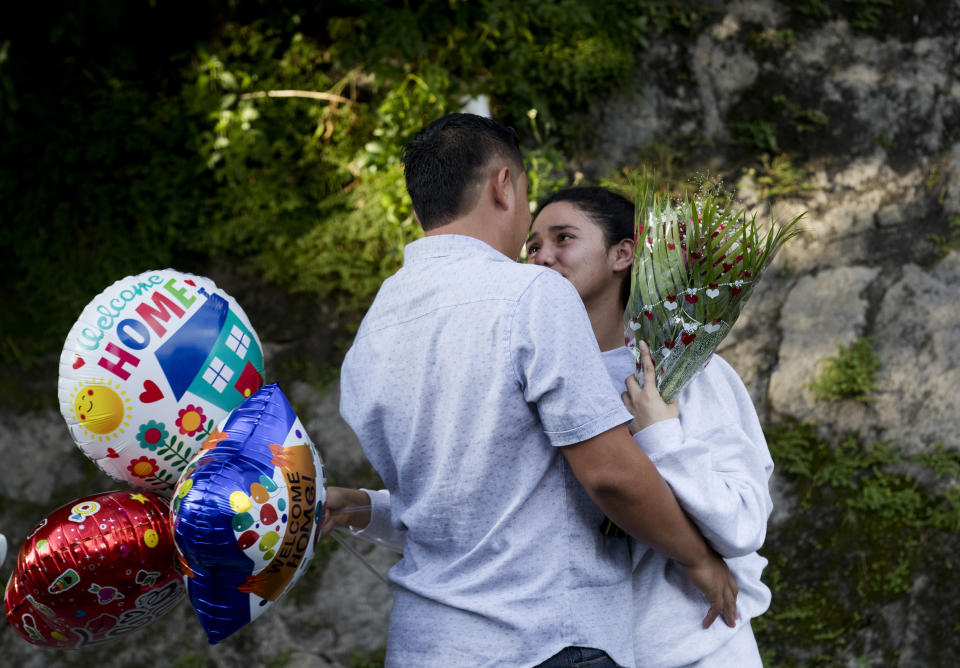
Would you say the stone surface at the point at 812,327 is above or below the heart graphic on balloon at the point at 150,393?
below

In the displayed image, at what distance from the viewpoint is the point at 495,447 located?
1.50 meters

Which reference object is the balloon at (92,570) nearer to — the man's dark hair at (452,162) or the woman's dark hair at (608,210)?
the man's dark hair at (452,162)

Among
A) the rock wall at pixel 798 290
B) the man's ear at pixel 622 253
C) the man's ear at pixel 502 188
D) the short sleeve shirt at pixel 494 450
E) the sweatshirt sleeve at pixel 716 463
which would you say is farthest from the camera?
the rock wall at pixel 798 290

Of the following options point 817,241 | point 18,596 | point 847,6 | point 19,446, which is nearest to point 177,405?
point 18,596

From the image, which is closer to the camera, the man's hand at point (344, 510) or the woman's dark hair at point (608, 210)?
the man's hand at point (344, 510)

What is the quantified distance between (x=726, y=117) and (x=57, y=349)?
294cm

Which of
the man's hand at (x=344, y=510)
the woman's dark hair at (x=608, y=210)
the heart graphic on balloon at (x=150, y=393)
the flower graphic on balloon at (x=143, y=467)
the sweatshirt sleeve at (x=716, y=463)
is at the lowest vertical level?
the man's hand at (x=344, y=510)

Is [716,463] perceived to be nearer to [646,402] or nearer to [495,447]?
[646,402]

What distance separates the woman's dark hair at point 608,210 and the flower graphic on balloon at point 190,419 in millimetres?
952

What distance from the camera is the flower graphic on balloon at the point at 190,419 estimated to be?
172 centimetres

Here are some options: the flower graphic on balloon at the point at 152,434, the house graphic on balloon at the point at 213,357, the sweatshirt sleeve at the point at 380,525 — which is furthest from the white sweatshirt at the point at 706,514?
the flower graphic on balloon at the point at 152,434

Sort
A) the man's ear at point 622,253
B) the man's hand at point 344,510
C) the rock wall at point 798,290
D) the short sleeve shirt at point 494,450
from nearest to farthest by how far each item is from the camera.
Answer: the short sleeve shirt at point 494,450, the man's hand at point 344,510, the man's ear at point 622,253, the rock wall at point 798,290

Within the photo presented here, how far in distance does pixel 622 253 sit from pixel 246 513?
3.53 ft

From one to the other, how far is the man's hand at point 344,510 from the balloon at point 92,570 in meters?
0.35
